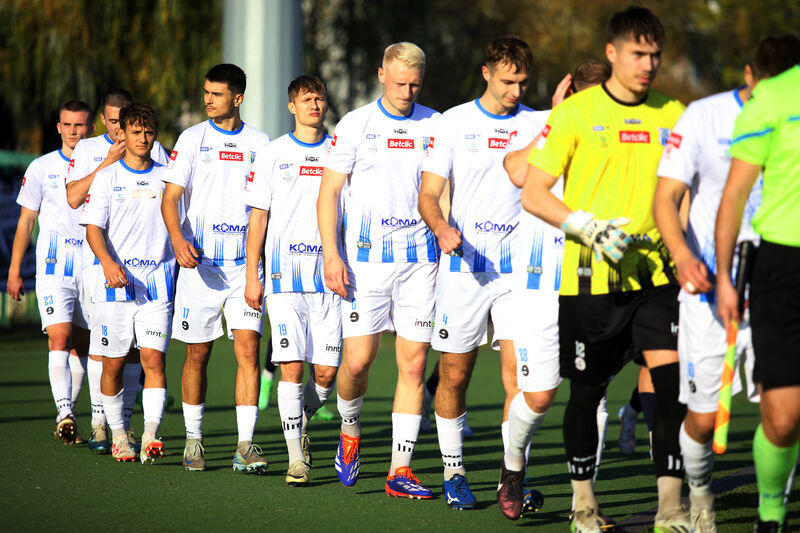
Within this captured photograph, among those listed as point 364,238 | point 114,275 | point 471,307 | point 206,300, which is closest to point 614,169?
point 471,307

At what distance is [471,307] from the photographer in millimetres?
6664

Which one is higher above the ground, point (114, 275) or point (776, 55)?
point (776, 55)

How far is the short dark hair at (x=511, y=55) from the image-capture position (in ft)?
21.2

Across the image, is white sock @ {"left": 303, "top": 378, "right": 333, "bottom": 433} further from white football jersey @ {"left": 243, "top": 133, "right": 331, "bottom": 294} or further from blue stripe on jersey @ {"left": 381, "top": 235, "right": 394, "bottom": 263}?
blue stripe on jersey @ {"left": 381, "top": 235, "right": 394, "bottom": 263}

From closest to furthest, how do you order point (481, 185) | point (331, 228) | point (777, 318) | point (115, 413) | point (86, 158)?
point (777, 318) < point (481, 185) < point (331, 228) < point (115, 413) < point (86, 158)

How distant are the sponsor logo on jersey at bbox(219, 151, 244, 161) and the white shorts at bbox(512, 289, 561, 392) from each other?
2707 millimetres

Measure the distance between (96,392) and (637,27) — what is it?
17.5 ft

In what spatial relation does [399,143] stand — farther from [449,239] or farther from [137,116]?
[137,116]

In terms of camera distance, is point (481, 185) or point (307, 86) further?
point (307, 86)

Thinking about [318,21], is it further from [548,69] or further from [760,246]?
[760,246]

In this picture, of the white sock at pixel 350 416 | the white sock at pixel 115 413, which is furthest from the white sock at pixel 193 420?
the white sock at pixel 350 416

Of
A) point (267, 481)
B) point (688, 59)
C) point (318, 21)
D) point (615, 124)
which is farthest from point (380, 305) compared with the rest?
point (688, 59)

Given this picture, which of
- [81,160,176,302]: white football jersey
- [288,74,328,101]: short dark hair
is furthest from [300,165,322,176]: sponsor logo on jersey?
[81,160,176,302]: white football jersey

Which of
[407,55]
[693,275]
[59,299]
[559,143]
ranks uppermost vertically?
[407,55]
